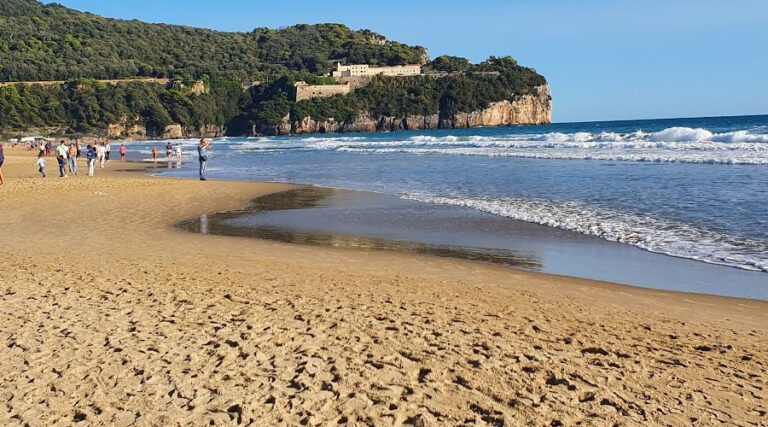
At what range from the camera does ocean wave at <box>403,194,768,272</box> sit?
29.3 feet

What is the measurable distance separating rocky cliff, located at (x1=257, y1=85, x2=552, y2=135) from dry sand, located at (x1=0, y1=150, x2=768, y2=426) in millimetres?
115477

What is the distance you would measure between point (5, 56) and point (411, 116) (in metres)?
86.8

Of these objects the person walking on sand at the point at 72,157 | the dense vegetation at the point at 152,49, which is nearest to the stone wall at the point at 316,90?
the dense vegetation at the point at 152,49

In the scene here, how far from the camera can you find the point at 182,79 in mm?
134250

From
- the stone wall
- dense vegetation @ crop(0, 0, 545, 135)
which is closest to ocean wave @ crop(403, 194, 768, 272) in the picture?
dense vegetation @ crop(0, 0, 545, 135)

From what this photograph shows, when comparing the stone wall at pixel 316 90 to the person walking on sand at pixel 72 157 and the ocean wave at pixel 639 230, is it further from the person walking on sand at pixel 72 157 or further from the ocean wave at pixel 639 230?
the ocean wave at pixel 639 230

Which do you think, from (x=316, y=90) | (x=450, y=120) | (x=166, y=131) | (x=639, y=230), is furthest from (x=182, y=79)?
(x=639, y=230)

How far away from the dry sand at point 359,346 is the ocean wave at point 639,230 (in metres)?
2.45

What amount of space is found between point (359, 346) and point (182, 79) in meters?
140

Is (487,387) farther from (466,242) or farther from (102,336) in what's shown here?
(466,242)

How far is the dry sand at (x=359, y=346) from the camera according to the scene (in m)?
3.93

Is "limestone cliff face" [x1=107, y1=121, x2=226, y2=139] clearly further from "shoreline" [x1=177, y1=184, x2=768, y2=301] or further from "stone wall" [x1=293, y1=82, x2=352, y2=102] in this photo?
"shoreline" [x1=177, y1=184, x2=768, y2=301]

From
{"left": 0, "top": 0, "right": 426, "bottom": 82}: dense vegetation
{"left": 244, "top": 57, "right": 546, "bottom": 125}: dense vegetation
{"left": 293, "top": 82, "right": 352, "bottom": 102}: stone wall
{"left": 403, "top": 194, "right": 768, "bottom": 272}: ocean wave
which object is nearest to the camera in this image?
{"left": 403, "top": 194, "right": 768, "bottom": 272}: ocean wave

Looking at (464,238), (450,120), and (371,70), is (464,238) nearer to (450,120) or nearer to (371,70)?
(450,120)
